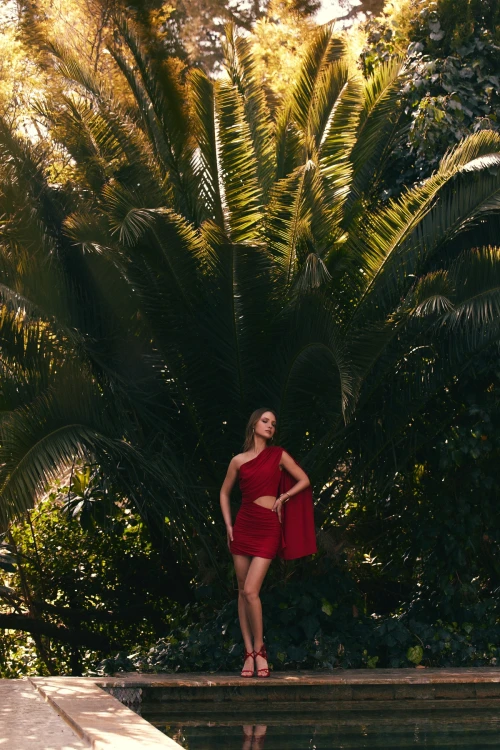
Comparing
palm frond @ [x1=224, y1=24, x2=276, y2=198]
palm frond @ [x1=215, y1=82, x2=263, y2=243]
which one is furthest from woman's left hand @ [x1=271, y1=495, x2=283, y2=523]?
palm frond @ [x1=224, y1=24, x2=276, y2=198]

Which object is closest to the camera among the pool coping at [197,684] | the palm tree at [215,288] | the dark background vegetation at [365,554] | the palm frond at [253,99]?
the pool coping at [197,684]

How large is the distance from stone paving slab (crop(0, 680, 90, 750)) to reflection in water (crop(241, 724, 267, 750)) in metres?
0.85

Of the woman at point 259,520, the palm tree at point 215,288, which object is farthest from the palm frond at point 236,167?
the woman at point 259,520

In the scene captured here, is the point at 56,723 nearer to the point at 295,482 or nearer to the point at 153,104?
the point at 295,482

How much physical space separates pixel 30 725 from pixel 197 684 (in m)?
1.74

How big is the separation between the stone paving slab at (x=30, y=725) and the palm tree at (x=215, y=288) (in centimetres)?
136

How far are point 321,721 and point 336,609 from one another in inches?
76.0

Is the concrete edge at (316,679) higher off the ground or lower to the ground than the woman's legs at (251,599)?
lower

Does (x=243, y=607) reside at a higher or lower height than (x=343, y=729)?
higher

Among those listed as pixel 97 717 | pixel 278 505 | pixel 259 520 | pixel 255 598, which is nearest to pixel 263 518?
pixel 259 520

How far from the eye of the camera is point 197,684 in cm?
646

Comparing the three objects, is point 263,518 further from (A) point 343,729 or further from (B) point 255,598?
(A) point 343,729

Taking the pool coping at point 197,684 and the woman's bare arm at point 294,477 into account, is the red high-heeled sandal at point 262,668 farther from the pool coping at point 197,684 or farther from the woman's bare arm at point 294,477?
the woman's bare arm at point 294,477

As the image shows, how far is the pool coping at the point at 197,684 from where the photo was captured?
17.4 ft
